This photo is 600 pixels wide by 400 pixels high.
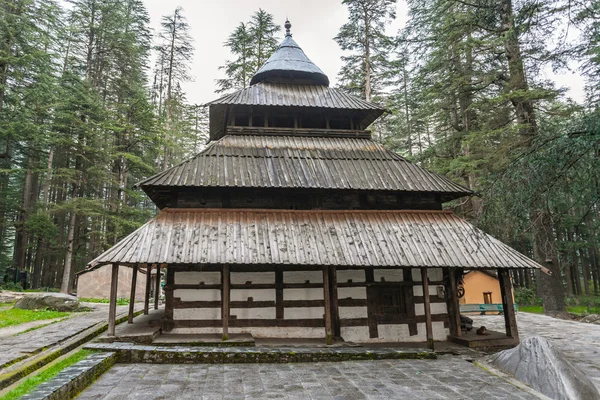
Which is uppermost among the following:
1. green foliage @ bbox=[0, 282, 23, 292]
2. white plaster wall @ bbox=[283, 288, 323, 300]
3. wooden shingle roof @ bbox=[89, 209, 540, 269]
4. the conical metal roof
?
the conical metal roof

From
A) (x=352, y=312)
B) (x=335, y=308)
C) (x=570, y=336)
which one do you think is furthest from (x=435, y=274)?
(x=570, y=336)

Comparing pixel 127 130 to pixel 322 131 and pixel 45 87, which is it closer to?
pixel 45 87

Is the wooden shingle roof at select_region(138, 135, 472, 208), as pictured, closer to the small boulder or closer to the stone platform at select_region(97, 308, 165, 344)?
the stone platform at select_region(97, 308, 165, 344)

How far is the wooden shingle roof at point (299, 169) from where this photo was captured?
1091 cm

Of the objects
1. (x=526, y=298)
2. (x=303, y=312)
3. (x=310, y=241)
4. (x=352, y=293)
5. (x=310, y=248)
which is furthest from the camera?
(x=526, y=298)

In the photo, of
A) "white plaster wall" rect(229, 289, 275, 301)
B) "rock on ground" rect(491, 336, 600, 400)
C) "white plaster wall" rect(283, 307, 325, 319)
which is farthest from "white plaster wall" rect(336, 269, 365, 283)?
"rock on ground" rect(491, 336, 600, 400)

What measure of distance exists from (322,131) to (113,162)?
19722 mm

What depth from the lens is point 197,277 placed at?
1055 cm

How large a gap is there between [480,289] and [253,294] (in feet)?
49.0

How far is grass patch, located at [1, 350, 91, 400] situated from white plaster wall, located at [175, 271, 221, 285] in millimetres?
2954

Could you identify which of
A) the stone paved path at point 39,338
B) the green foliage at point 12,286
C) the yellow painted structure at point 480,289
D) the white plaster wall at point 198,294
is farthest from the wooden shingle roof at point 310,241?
the green foliage at point 12,286

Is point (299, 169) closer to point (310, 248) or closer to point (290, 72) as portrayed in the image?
point (310, 248)

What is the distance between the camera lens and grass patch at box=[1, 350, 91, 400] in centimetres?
521

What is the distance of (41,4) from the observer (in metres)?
24.5
